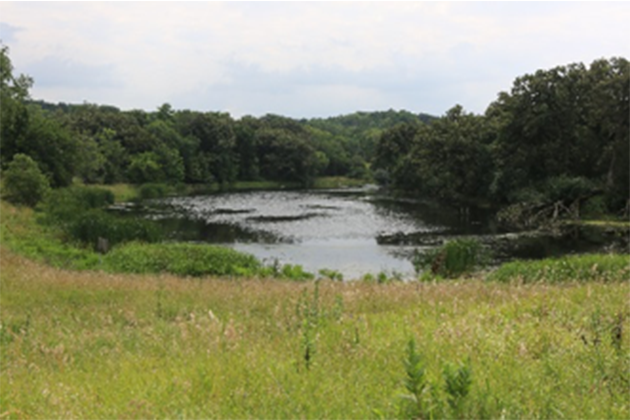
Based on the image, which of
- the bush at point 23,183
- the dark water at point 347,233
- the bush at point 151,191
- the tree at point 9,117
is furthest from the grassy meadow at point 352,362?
the bush at point 151,191

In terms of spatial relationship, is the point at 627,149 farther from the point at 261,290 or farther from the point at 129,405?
the point at 129,405

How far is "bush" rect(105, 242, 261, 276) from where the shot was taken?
71.6 ft

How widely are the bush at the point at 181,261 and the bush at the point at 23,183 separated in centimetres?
2011

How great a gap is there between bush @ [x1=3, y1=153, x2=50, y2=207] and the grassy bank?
3519 centimetres

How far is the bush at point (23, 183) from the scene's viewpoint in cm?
4059

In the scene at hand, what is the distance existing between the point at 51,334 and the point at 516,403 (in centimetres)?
651

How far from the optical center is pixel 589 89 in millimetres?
45875

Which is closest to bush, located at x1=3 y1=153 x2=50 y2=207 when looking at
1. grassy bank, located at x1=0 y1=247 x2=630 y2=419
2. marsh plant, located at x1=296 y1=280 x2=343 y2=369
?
grassy bank, located at x1=0 y1=247 x2=630 y2=419

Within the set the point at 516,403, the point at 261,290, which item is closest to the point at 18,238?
the point at 261,290

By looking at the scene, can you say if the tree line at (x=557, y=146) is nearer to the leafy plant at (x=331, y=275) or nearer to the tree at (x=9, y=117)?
the leafy plant at (x=331, y=275)

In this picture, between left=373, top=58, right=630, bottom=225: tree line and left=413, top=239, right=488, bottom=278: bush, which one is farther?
left=373, top=58, right=630, bottom=225: tree line

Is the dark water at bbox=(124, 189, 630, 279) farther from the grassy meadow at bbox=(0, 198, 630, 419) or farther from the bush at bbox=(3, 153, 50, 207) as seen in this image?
the grassy meadow at bbox=(0, 198, 630, 419)

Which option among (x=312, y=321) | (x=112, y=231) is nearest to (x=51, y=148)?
(x=112, y=231)

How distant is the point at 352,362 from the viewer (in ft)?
18.0
